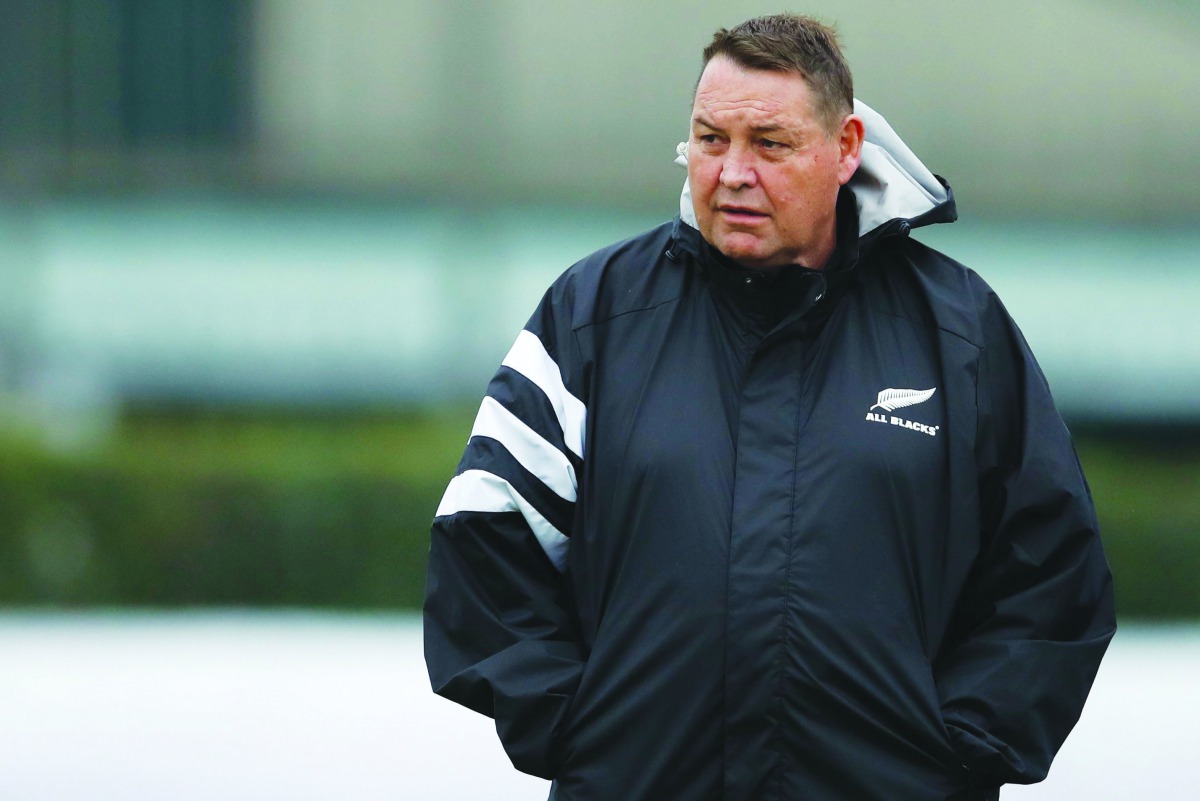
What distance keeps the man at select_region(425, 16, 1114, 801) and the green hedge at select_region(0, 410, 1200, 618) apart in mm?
4090

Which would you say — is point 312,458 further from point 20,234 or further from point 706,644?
point 706,644

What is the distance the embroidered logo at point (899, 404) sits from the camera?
6.88ft

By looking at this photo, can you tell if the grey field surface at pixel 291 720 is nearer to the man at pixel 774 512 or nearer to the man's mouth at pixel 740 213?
the man at pixel 774 512

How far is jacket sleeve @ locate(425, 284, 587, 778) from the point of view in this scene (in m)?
2.12

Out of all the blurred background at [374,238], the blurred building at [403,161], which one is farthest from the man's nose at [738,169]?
the blurred building at [403,161]

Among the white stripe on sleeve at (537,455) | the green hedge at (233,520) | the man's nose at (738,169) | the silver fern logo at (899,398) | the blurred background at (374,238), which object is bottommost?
the green hedge at (233,520)

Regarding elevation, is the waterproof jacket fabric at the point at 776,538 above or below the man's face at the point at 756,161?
below

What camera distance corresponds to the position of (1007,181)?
6.51 meters

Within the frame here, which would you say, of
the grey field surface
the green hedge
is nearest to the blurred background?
the green hedge

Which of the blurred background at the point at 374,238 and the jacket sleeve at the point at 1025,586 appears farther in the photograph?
the blurred background at the point at 374,238

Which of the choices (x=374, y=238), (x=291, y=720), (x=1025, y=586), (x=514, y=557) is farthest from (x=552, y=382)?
(x=374, y=238)

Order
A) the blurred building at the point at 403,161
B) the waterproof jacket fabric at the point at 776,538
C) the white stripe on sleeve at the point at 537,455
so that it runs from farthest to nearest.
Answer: the blurred building at the point at 403,161 → the white stripe on sleeve at the point at 537,455 → the waterproof jacket fabric at the point at 776,538

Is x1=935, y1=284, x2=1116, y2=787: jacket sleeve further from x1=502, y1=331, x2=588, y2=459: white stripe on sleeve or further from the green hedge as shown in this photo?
the green hedge

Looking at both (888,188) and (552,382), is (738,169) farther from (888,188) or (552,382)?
(552,382)
